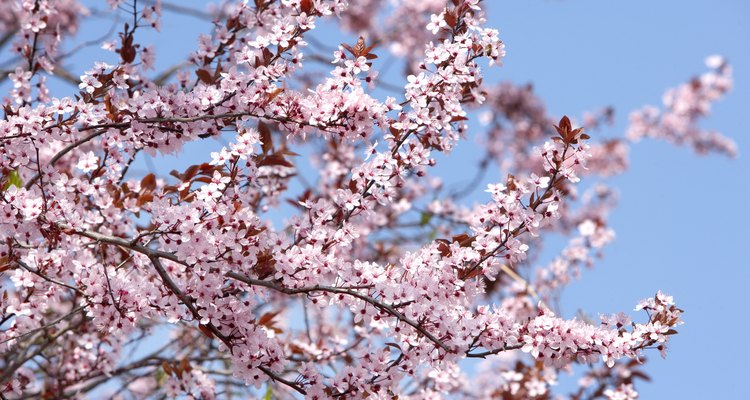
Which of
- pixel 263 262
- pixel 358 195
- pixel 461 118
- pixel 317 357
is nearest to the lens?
pixel 263 262

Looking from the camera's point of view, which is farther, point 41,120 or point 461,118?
point 461,118

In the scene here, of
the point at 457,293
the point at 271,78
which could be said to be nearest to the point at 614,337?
the point at 457,293

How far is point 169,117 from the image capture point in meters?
2.90

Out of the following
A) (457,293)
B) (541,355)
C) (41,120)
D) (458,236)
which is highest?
(41,120)

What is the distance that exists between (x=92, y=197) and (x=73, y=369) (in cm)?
152

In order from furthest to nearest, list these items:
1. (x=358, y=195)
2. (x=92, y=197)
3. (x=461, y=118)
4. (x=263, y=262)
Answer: (x=92, y=197) → (x=461, y=118) → (x=358, y=195) → (x=263, y=262)

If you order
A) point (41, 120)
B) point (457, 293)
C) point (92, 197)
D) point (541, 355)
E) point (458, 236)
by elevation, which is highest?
point (92, 197)

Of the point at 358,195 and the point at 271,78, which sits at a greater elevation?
the point at 271,78

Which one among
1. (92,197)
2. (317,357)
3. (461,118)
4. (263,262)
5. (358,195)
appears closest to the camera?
(263,262)

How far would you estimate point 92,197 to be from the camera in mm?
3578

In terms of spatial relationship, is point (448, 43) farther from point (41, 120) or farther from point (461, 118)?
point (41, 120)

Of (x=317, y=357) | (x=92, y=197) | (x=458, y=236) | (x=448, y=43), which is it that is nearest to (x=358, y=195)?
(x=458, y=236)

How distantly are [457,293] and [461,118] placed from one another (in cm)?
79

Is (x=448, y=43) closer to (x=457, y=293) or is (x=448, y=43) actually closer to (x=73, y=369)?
(x=457, y=293)
